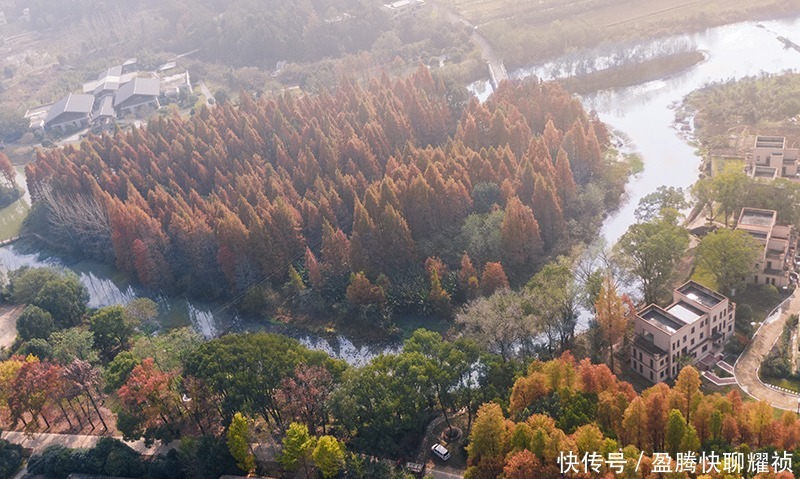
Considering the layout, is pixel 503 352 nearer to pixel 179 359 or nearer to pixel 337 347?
pixel 337 347

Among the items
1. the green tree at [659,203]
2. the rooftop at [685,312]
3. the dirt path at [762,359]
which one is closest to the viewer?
the dirt path at [762,359]

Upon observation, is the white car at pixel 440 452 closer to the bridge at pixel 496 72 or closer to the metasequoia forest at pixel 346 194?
the metasequoia forest at pixel 346 194

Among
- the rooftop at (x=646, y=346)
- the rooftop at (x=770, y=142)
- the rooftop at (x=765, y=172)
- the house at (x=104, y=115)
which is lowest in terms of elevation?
the rooftop at (x=646, y=346)

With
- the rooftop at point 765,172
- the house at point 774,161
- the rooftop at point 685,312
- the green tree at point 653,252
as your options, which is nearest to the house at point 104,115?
the green tree at point 653,252

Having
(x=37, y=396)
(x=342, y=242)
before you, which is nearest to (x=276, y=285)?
(x=342, y=242)

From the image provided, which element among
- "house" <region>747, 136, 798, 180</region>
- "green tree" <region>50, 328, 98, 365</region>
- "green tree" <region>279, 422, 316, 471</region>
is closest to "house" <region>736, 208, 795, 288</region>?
"house" <region>747, 136, 798, 180</region>

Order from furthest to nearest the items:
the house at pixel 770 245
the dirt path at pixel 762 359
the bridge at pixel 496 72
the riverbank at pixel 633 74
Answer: the bridge at pixel 496 72
the riverbank at pixel 633 74
the house at pixel 770 245
the dirt path at pixel 762 359

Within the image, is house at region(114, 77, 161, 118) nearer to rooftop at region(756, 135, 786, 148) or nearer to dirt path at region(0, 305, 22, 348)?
dirt path at region(0, 305, 22, 348)
